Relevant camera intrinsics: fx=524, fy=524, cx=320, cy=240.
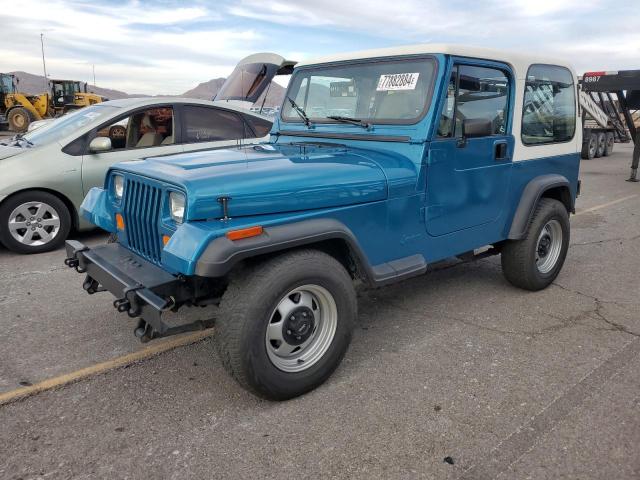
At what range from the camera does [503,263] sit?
460cm

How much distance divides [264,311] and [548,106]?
10.6 feet

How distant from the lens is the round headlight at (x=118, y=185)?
11.4 ft

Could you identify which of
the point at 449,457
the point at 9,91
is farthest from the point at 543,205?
the point at 9,91

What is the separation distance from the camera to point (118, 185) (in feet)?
11.5

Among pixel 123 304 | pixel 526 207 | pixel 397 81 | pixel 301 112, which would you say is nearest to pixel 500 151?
pixel 526 207

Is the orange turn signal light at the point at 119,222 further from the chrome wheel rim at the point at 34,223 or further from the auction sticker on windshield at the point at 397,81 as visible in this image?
the chrome wheel rim at the point at 34,223

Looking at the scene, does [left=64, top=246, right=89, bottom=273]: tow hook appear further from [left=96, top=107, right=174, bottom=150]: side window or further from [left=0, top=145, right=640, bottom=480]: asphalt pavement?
[left=96, top=107, right=174, bottom=150]: side window

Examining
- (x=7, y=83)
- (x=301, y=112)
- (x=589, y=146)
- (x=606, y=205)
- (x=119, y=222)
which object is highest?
(x=7, y=83)

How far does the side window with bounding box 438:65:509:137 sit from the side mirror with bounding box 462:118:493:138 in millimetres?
69

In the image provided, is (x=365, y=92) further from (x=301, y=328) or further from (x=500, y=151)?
(x=301, y=328)

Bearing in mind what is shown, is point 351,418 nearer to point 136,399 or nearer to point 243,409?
point 243,409

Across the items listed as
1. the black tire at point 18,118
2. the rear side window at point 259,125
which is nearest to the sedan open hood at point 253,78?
the rear side window at point 259,125

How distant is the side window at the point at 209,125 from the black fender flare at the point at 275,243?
4164 millimetres

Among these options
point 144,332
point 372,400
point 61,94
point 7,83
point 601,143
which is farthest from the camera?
point 61,94
